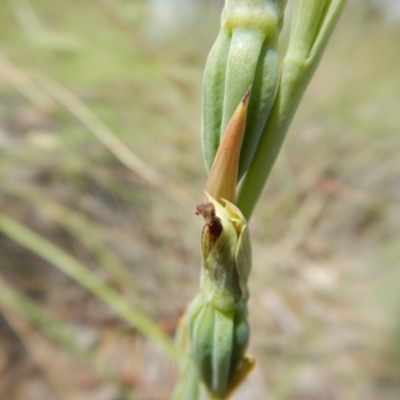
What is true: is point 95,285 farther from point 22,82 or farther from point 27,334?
point 22,82

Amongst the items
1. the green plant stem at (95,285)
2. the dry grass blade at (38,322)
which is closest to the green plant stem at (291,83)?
the green plant stem at (95,285)

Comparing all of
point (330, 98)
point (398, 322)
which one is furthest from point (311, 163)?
point (398, 322)

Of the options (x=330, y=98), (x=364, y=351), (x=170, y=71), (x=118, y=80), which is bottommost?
(x=364, y=351)

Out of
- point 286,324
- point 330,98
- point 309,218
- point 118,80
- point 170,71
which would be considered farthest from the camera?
point 330,98

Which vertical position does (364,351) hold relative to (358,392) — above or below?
above

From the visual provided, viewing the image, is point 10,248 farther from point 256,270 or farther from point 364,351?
point 364,351

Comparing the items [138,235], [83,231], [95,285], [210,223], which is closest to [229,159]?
[210,223]

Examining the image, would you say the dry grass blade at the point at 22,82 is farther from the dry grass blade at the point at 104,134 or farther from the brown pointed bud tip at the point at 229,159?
the brown pointed bud tip at the point at 229,159
